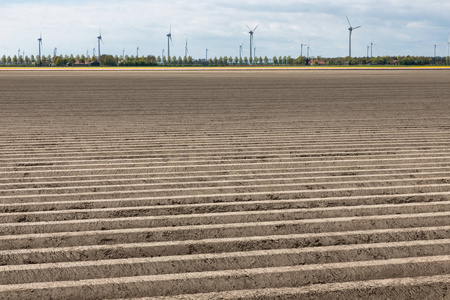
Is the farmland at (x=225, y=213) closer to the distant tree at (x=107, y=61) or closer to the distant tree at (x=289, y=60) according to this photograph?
the distant tree at (x=107, y=61)

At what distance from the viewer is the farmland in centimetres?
374

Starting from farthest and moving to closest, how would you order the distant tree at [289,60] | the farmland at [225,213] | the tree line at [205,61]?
the distant tree at [289,60] < the tree line at [205,61] < the farmland at [225,213]

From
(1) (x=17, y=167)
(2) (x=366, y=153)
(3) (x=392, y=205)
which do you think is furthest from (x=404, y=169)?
(1) (x=17, y=167)

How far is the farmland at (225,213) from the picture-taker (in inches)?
147

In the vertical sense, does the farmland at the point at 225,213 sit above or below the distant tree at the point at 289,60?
below

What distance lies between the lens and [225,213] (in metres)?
5.02

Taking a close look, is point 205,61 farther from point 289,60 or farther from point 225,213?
point 225,213

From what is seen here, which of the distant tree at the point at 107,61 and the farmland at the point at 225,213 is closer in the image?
the farmland at the point at 225,213

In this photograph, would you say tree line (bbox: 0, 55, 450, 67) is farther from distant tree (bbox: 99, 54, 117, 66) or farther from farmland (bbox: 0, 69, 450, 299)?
farmland (bbox: 0, 69, 450, 299)

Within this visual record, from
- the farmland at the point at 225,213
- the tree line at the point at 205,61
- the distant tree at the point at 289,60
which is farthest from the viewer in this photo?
the distant tree at the point at 289,60

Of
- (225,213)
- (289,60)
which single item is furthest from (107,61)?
(225,213)

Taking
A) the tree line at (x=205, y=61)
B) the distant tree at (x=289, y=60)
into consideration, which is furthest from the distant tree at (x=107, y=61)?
the distant tree at (x=289, y=60)

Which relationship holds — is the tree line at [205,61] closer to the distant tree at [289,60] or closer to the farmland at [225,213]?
the distant tree at [289,60]

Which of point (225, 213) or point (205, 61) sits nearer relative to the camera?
point (225, 213)
